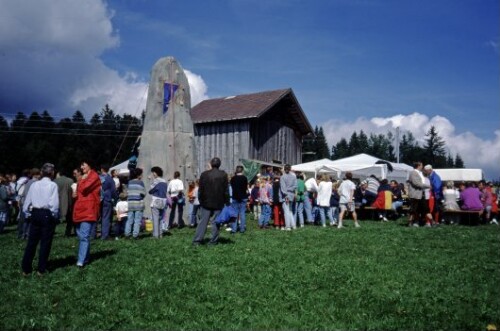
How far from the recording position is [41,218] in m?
7.37

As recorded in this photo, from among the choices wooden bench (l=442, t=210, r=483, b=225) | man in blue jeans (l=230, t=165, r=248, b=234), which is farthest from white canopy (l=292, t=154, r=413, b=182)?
man in blue jeans (l=230, t=165, r=248, b=234)

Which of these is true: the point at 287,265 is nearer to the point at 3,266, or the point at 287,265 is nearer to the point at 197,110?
the point at 3,266

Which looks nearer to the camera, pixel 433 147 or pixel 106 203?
pixel 106 203

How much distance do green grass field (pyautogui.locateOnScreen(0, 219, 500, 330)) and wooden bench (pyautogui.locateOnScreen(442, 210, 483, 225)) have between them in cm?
687

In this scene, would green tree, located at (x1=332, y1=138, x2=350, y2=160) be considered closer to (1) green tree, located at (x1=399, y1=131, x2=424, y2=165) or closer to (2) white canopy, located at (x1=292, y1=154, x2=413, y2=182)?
(1) green tree, located at (x1=399, y1=131, x2=424, y2=165)

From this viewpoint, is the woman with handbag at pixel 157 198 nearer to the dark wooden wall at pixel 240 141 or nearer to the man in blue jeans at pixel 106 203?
the man in blue jeans at pixel 106 203

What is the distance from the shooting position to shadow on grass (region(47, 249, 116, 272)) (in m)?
8.01

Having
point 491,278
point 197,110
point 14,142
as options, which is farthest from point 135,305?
point 14,142

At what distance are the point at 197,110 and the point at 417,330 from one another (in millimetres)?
30053

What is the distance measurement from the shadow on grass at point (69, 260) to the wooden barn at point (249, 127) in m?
19.3

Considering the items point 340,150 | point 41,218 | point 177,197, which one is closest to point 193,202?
point 177,197

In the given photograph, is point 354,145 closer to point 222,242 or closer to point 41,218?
point 222,242

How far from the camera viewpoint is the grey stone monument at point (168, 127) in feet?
51.1

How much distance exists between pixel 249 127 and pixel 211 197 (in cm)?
1872
